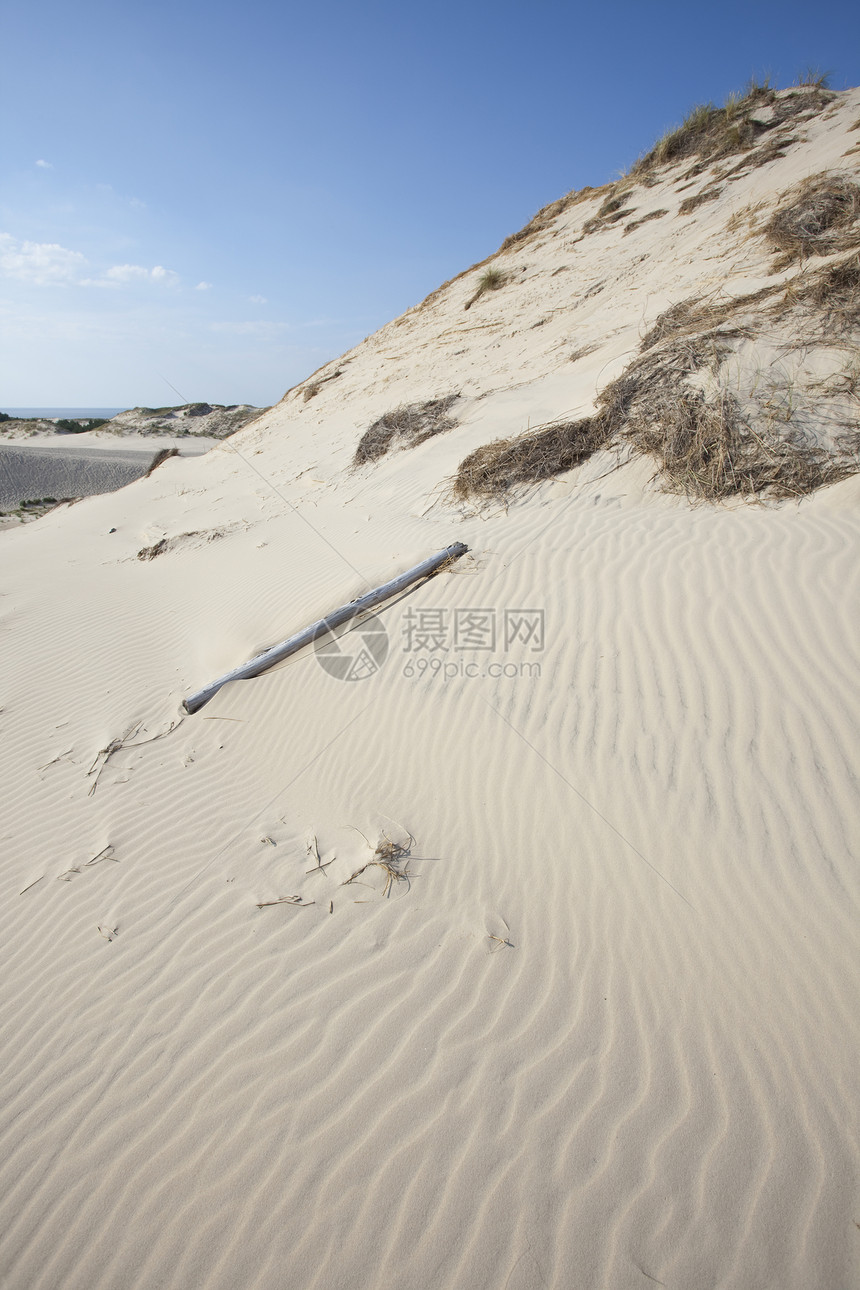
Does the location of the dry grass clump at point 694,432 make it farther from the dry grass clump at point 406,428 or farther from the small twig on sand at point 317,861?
the small twig on sand at point 317,861

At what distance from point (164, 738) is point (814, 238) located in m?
10.5

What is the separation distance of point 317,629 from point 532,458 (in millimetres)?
3700

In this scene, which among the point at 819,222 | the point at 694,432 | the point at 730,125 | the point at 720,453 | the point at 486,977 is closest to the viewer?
the point at 486,977

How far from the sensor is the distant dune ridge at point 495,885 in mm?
1910

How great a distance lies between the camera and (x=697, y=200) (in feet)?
38.1

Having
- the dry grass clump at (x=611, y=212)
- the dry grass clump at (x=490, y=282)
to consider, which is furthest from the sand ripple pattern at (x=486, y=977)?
the dry grass clump at (x=490, y=282)

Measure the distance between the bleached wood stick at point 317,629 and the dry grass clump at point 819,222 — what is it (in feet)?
23.2

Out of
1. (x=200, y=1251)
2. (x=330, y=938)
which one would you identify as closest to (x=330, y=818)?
(x=330, y=938)

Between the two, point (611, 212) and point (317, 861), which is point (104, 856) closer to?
point (317, 861)

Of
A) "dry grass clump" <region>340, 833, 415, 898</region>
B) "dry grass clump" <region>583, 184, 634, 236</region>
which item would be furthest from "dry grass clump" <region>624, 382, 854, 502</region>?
"dry grass clump" <region>583, 184, 634, 236</region>

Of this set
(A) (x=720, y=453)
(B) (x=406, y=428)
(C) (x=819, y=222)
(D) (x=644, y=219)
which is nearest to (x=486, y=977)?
(A) (x=720, y=453)

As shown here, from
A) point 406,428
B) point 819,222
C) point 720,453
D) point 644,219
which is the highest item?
point 644,219

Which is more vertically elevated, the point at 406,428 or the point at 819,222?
the point at 819,222

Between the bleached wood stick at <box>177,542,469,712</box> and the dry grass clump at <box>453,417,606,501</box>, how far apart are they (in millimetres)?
1944
